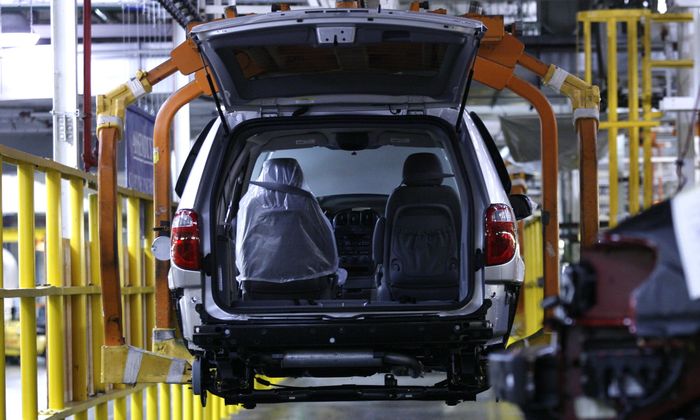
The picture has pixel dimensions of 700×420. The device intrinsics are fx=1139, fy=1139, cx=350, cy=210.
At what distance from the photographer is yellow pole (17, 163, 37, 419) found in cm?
556

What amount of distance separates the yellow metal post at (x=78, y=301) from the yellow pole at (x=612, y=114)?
6.01 meters

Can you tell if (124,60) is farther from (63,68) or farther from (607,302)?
(607,302)

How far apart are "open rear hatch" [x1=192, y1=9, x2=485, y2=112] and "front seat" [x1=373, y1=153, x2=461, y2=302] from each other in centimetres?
52

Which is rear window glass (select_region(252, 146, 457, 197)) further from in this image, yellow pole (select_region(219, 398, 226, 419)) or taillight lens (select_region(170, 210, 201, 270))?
taillight lens (select_region(170, 210, 201, 270))

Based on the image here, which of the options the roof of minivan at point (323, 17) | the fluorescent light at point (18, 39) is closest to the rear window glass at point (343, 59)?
the roof of minivan at point (323, 17)

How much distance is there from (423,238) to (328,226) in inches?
20.2

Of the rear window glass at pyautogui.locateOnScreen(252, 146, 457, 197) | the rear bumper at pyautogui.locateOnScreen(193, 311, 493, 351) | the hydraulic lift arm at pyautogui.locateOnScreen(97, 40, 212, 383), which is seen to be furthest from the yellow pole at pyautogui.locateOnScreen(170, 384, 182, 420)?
the rear bumper at pyautogui.locateOnScreen(193, 311, 493, 351)

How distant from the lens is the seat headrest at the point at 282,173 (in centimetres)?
568

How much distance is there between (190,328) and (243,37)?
53.8 inches

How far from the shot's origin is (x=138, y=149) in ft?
29.1

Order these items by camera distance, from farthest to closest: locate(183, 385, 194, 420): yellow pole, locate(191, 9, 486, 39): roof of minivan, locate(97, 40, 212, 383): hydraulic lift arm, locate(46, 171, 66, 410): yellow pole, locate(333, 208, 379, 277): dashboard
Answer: locate(333, 208, 379, 277): dashboard → locate(183, 385, 194, 420): yellow pole → locate(46, 171, 66, 410): yellow pole → locate(97, 40, 212, 383): hydraulic lift arm → locate(191, 9, 486, 39): roof of minivan

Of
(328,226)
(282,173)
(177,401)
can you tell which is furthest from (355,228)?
(282,173)

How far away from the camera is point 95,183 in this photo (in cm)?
690

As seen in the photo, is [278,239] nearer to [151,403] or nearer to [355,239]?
[151,403]
